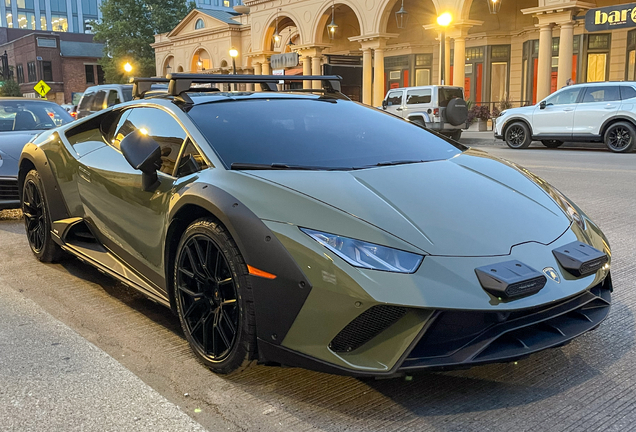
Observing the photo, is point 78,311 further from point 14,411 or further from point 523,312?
point 523,312

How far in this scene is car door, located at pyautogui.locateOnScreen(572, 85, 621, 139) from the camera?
15.8 metres

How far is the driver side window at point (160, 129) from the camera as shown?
11.5 feet

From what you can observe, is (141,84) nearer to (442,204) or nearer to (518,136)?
(442,204)

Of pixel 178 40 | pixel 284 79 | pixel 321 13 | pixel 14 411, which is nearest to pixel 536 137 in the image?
pixel 284 79

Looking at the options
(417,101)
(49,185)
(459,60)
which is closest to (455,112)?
(417,101)

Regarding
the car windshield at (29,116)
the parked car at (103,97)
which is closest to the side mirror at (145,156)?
the car windshield at (29,116)

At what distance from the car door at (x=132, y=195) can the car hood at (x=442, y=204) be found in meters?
0.71

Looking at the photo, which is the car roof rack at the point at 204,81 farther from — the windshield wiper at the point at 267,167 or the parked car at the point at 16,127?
the parked car at the point at 16,127

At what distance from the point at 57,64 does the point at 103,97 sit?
65.8 metres

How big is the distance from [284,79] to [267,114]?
2.99 ft

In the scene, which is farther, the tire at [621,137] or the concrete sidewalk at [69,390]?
the tire at [621,137]

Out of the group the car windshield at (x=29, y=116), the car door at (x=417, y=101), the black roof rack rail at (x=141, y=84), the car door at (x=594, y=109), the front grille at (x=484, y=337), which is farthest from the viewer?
the car door at (x=417, y=101)

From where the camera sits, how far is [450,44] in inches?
1220

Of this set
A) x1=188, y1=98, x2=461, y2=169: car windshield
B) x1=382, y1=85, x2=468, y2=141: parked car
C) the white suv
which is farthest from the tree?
x1=188, y1=98, x2=461, y2=169: car windshield
